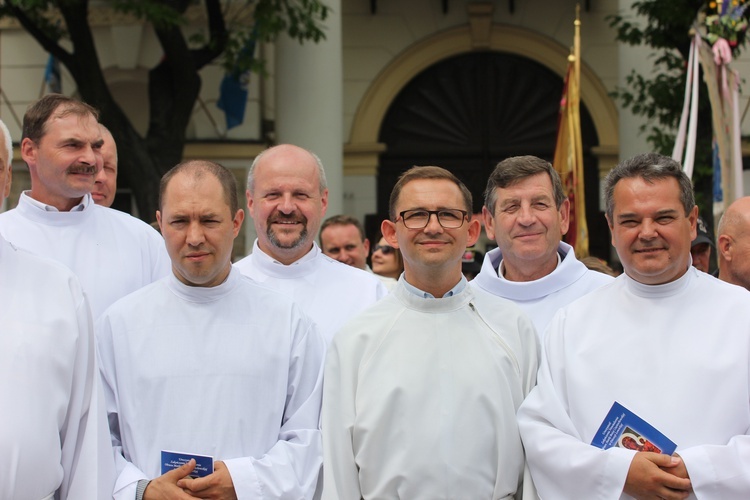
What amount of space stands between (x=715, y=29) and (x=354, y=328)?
230 inches

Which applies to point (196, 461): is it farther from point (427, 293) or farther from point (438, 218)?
point (438, 218)

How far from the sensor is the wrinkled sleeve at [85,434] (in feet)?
11.6

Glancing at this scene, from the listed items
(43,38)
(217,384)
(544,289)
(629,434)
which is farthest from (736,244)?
(43,38)

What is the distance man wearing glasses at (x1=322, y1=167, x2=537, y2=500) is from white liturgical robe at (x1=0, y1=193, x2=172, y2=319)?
47.0 inches

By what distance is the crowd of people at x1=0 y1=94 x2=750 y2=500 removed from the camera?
3.54 meters

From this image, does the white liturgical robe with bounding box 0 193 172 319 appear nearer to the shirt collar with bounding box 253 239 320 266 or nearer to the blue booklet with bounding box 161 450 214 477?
the shirt collar with bounding box 253 239 320 266

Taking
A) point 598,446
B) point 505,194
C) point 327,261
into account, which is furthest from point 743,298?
point 327,261

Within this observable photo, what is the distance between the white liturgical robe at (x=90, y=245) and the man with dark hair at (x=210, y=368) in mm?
521

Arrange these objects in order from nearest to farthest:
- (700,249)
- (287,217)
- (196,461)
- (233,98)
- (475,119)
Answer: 1. (196,461)
2. (287,217)
3. (700,249)
4. (233,98)
5. (475,119)

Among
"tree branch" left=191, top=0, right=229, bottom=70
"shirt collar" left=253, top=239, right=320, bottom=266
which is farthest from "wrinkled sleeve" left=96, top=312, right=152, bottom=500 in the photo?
"tree branch" left=191, top=0, right=229, bottom=70

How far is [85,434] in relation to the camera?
3574 mm

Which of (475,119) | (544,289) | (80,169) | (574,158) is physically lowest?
(544,289)

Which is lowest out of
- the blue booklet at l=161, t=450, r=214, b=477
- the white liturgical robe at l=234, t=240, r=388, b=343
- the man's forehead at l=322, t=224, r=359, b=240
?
the blue booklet at l=161, t=450, r=214, b=477

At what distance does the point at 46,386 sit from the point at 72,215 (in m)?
1.37
